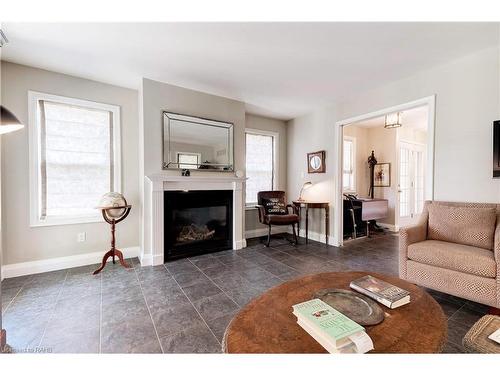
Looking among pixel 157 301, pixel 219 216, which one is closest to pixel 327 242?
pixel 219 216

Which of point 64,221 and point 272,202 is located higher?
point 272,202

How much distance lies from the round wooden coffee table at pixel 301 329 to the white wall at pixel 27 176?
2.82 meters

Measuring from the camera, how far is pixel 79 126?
2906 mm

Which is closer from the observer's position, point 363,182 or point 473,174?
point 473,174

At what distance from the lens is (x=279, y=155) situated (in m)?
4.79

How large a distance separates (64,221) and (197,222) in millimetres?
1657

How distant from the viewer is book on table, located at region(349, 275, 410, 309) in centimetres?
112

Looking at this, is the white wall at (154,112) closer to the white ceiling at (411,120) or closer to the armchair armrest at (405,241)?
the armchair armrest at (405,241)

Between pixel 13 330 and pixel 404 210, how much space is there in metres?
6.53

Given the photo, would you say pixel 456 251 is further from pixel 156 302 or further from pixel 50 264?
pixel 50 264

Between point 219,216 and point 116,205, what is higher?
point 116,205

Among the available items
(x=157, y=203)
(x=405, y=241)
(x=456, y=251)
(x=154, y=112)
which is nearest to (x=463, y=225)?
(x=456, y=251)

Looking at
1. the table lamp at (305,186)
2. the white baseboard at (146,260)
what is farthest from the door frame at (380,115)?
the white baseboard at (146,260)
